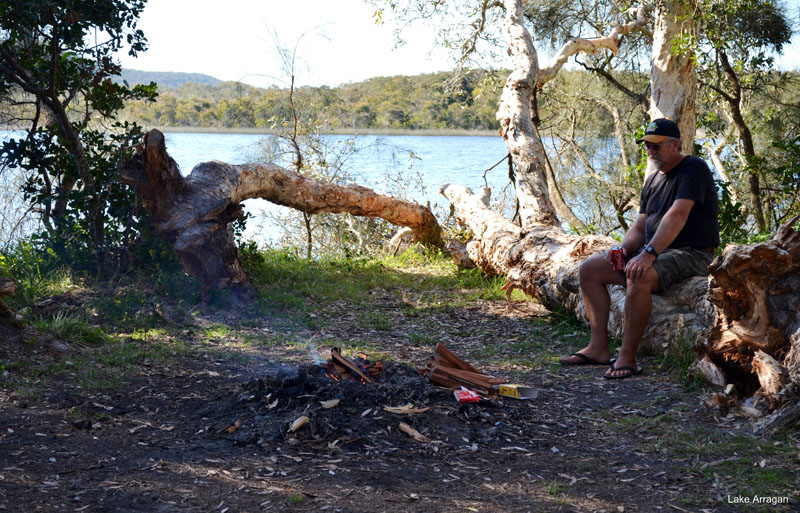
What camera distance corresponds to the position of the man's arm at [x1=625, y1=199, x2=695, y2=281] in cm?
452

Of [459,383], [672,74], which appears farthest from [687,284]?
A: [672,74]

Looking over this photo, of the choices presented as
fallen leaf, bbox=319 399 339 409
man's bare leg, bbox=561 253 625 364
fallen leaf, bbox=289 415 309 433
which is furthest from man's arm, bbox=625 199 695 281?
fallen leaf, bbox=289 415 309 433

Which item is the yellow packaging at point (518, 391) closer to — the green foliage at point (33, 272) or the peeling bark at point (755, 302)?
the peeling bark at point (755, 302)

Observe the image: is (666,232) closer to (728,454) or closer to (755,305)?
(755,305)

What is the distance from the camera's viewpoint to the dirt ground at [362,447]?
2.85 meters

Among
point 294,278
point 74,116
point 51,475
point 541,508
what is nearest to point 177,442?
point 51,475

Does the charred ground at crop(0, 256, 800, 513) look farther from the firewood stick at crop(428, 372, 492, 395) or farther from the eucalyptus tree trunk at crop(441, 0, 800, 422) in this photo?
the eucalyptus tree trunk at crop(441, 0, 800, 422)

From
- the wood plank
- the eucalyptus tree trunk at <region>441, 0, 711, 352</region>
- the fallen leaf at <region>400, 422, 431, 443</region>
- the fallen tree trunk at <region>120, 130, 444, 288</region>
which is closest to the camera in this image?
the fallen leaf at <region>400, 422, 431, 443</region>

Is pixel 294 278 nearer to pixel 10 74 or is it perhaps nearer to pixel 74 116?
pixel 10 74

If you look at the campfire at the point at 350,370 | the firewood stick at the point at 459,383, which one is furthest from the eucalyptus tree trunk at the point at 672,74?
A: the campfire at the point at 350,370

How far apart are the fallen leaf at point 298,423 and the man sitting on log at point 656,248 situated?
2.18 metres

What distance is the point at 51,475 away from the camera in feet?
9.86

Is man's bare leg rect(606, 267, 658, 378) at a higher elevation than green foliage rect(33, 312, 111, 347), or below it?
higher

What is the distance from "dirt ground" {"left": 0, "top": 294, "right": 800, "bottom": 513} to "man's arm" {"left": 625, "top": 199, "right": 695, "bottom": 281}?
74cm
